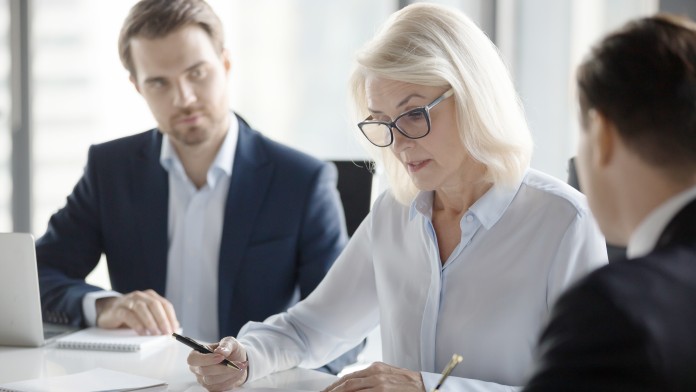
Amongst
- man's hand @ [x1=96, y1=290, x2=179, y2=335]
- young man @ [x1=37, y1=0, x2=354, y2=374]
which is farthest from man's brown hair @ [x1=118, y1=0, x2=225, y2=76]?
man's hand @ [x1=96, y1=290, x2=179, y2=335]

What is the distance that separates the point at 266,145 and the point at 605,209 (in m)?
2.00

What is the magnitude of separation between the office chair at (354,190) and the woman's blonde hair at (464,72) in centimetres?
89

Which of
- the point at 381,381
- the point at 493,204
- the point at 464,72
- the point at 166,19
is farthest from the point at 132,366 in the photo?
the point at 166,19

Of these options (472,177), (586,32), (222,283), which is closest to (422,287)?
(472,177)

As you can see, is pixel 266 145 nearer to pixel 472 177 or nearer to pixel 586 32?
pixel 472 177

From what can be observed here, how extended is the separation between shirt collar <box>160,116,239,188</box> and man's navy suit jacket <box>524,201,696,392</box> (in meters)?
2.08

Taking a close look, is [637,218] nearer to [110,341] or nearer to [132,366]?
[132,366]

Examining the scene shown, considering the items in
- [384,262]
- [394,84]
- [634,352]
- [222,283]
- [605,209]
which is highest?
[394,84]

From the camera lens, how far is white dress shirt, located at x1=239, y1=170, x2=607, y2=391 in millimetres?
2004

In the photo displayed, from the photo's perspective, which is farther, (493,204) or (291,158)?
(291,158)

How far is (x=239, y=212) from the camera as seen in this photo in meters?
2.97

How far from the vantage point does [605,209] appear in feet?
4.05

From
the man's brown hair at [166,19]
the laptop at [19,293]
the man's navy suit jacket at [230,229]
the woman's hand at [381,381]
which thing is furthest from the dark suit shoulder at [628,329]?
the man's brown hair at [166,19]

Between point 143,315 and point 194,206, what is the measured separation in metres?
0.60
